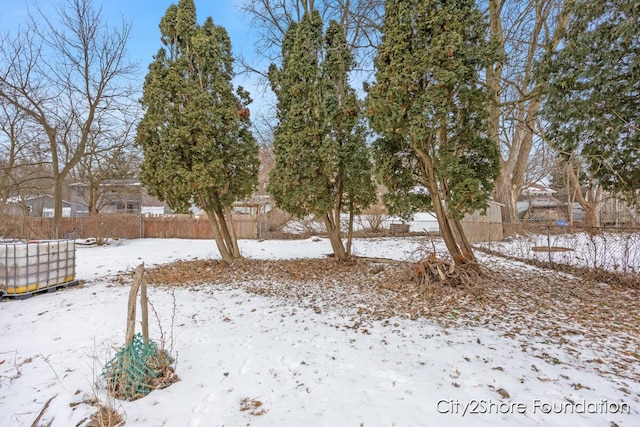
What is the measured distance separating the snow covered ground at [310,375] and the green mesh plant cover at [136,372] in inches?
3.2

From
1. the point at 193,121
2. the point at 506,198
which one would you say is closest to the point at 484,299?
the point at 193,121

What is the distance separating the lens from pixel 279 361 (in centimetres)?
267

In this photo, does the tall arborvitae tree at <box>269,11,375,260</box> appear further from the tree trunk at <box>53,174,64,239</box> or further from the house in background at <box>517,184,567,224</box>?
the house in background at <box>517,184,567,224</box>

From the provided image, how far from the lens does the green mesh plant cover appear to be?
85.9 inches

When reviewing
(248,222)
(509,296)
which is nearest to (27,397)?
(509,296)

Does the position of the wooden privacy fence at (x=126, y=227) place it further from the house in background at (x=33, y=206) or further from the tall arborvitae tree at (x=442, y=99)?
the tall arborvitae tree at (x=442, y=99)

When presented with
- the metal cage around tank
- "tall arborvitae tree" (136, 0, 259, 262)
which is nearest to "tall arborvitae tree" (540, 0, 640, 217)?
"tall arborvitae tree" (136, 0, 259, 262)

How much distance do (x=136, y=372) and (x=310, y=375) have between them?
1.32 meters

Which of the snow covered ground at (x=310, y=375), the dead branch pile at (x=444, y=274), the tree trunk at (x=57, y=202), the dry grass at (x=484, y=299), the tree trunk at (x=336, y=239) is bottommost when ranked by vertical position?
the snow covered ground at (x=310, y=375)

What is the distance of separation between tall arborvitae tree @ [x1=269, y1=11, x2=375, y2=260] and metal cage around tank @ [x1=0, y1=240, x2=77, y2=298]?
4.16 metres

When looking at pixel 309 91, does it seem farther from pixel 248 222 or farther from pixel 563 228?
pixel 248 222

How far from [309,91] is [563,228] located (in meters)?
6.54

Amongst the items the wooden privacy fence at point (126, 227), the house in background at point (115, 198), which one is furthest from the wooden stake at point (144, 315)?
the wooden privacy fence at point (126, 227)

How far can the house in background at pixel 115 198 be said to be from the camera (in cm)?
1694
